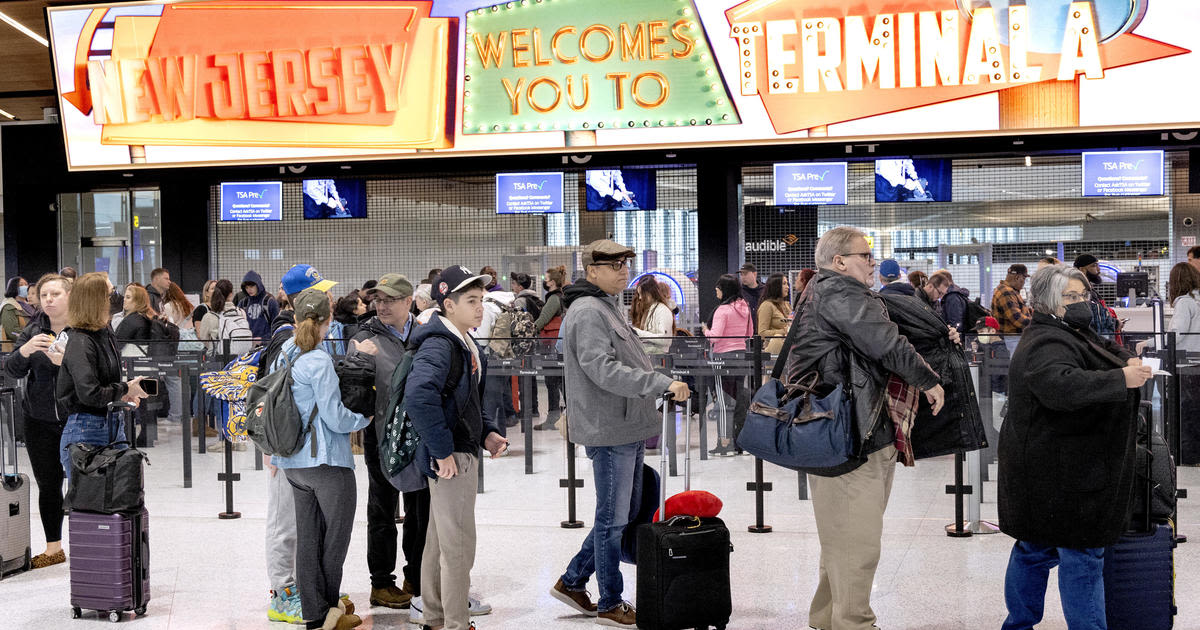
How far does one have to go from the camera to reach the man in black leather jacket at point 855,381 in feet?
12.4

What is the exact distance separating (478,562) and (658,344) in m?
1.75

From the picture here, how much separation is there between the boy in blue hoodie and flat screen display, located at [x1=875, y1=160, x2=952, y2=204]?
9.43m

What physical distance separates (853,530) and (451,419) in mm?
1453

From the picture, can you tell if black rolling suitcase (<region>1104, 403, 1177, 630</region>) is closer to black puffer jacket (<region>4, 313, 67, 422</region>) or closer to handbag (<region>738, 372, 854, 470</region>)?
handbag (<region>738, 372, 854, 470</region>)

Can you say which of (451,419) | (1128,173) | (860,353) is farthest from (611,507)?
(1128,173)

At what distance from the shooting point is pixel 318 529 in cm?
445

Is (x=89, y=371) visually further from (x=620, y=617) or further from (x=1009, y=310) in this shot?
(x=1009, y=310)

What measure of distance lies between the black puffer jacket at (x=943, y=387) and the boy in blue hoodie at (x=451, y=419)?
1.52m

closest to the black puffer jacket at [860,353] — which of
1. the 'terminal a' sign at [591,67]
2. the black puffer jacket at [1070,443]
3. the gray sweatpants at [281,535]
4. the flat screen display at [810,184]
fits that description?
the black puffer jacket at [1070,443]

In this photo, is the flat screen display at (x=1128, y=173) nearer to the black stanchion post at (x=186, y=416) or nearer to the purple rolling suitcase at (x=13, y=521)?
the black stanchion post at (x=186, y=416)

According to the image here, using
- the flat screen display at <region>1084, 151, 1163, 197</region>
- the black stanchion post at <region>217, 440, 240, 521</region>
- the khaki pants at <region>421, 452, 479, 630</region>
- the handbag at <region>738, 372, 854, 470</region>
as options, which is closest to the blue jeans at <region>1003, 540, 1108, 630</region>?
the handbag at <region>738, 372, 854, 470</region>

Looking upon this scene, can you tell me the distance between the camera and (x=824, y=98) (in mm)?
11773

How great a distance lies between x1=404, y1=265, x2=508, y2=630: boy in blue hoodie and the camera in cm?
398

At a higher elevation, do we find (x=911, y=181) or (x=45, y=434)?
(x=911, y=181)
